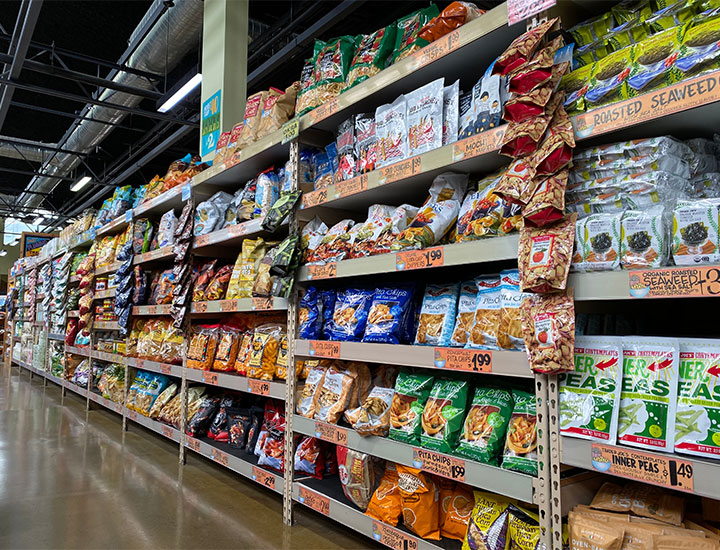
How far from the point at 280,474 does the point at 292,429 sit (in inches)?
15.8

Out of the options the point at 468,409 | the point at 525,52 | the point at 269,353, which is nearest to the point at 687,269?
the point at 525,52

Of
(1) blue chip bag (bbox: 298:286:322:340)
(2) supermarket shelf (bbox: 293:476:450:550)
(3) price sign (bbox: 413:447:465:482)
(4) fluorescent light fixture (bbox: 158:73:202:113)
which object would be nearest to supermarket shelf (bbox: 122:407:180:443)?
(2) supermarket shelf (bbox: 293:476:450:550)

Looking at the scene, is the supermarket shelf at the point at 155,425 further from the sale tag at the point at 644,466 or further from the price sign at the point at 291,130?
the sale tag at the point at 644,466

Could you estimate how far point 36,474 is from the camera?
143 inches

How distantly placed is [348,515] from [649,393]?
1.48m

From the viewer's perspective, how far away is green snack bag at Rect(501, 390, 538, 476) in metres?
1.61

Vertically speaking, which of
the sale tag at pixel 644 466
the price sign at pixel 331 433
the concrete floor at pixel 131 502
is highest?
the sale tag at pixel 644 466

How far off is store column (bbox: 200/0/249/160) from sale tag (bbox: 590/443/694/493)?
4.42 meters

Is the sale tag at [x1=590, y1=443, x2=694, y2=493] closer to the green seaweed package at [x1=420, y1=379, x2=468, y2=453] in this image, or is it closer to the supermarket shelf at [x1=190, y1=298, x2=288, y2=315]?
the green seaweed package at [x1=420, y1=379, x2=468, y2=453]

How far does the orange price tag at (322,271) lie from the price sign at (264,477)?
1.20 metres

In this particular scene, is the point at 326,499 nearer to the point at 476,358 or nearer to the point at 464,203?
the point at 476,358

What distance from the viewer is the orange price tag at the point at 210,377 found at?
351cm

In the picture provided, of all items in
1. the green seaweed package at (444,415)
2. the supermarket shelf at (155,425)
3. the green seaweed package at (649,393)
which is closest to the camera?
the green seaweed package at (649,393)

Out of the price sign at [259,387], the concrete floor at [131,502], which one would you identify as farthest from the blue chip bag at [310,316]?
the concrete floor at [131,502]
